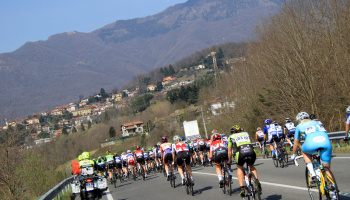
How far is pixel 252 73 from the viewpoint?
161 ft

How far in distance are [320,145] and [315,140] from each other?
0.42 ft

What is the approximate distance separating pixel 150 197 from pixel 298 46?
1906 centimetres

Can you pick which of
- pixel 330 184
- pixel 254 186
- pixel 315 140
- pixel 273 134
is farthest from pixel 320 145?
pixel 273 134

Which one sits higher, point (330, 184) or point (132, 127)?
point (330, 184)

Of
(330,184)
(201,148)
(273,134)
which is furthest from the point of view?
(201,148)

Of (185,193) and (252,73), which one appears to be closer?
(185,193)

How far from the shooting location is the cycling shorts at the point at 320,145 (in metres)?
7.51

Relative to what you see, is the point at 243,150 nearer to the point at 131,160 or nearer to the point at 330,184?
the point at 330,184

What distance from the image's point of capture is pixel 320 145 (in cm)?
752

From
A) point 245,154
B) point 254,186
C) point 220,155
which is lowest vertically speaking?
point 254,186

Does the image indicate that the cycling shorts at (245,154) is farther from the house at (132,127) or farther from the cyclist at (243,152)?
the house at (132,127)

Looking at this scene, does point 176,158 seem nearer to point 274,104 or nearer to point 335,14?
point 335,14

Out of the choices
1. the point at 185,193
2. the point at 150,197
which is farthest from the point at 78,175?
the point at 185,193

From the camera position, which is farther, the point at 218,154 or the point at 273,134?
the point at 273,134
